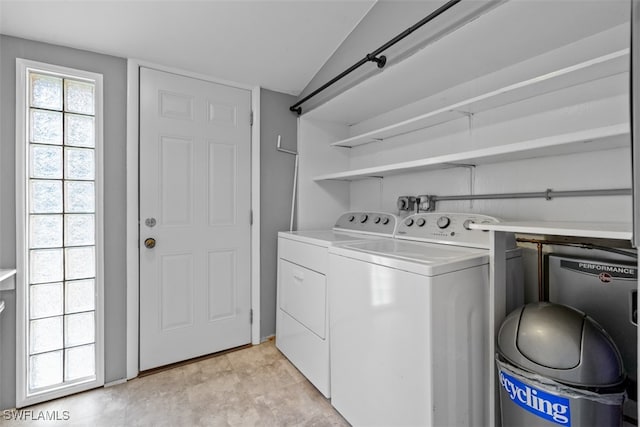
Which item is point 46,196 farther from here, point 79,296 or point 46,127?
point 79,296

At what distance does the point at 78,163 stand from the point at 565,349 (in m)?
2.66

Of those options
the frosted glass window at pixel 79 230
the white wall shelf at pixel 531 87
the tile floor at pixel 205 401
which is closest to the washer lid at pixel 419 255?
the white wall shelf at pixel 531 87

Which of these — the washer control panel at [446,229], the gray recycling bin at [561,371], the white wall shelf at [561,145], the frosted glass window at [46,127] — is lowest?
the gray recycling bin at [561,371]

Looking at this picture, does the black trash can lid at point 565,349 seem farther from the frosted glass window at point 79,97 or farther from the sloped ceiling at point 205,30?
the frosted glass window at point 79,97

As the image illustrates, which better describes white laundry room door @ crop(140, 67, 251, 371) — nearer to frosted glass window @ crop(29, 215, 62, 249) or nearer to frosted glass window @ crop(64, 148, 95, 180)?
frosted glass window @ crop(64, 148, 95, 180)

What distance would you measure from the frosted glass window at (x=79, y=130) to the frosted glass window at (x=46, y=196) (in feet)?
0.91

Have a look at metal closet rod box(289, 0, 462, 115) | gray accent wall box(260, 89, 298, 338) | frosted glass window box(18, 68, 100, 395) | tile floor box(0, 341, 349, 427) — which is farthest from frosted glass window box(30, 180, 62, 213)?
metal closet rod box(289, 0, 462, 115)

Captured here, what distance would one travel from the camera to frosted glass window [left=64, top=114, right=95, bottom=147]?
1833 mm

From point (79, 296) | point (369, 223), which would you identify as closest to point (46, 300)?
point (79, 296)

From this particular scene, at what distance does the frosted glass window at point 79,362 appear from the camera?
1849 millimetres

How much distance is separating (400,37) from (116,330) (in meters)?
2.51

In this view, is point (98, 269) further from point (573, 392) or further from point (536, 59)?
point (536, 59)

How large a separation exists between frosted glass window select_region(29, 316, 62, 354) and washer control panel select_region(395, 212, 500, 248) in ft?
7.32

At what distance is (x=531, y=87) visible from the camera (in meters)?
1.44
